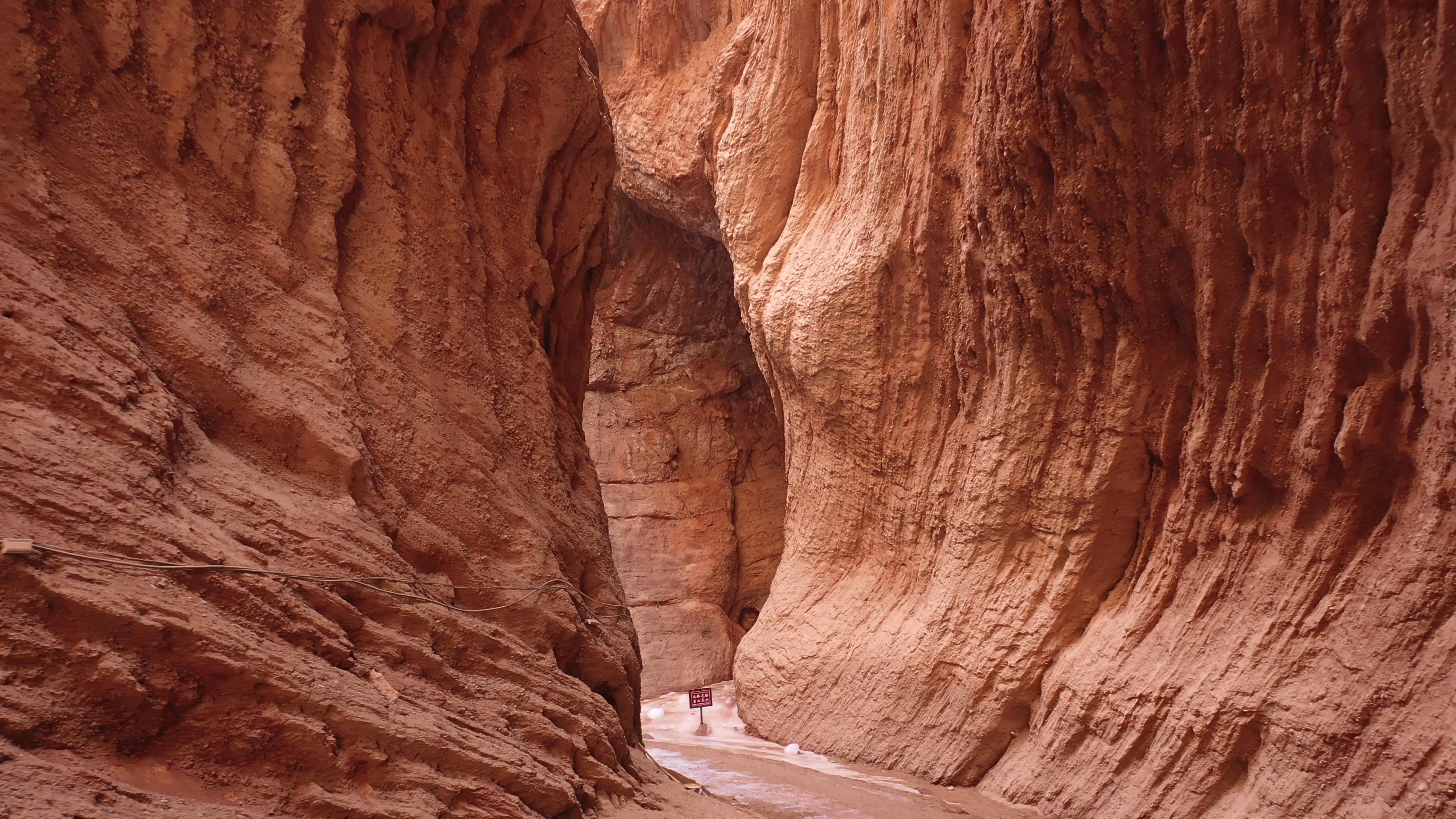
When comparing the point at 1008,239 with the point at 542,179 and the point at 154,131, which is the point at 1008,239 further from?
the point at 154,131

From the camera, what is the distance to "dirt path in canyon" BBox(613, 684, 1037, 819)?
6.10m

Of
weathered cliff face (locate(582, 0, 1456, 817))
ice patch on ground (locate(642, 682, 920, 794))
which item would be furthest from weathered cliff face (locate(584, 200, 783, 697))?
weathered cliff face (locate(582, 0, 1456, 817))

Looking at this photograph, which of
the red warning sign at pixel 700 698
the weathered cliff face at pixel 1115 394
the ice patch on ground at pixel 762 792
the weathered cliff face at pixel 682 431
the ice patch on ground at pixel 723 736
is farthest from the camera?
the weathered cliff face at pixel 682 431

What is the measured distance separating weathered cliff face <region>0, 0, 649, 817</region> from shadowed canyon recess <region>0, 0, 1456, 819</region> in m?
0.01

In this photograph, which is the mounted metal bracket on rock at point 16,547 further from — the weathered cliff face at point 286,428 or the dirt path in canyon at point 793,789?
the dirt path in canyon at point 793,789

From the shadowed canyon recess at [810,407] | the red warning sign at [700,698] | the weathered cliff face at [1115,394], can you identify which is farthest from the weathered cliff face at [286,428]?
the red warning sign at [700,698]

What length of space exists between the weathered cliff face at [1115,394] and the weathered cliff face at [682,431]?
4934mm

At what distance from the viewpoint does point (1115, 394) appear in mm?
6492

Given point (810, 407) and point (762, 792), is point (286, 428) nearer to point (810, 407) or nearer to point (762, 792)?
point (762, 792)

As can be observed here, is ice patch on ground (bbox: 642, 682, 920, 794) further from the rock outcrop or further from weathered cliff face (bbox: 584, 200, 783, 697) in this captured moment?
weathered cliff face (bbox: 584, 200, 783, 697)

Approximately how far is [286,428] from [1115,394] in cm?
525

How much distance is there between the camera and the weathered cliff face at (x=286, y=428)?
7.16ft

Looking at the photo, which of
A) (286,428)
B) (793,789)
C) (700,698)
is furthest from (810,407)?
(286,428)

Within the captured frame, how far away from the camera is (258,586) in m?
2.61
